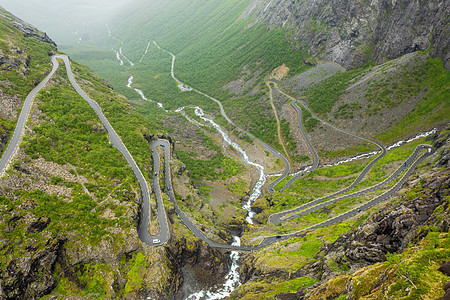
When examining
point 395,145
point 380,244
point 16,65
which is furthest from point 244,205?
point 16,65

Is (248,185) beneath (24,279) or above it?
beneath

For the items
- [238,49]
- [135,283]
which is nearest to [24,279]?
[135,283]

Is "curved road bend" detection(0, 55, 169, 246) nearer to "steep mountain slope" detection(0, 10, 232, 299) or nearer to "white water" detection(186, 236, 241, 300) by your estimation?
"steep mountain slope" detection(0, 10, 232, 299)

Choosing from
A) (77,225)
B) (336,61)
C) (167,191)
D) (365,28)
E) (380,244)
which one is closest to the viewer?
(380,244)

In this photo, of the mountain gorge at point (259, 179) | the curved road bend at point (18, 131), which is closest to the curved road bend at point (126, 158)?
the curved road bend at point (18, 131)

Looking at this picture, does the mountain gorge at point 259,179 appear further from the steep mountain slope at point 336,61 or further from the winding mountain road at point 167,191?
the steep mountain slope at point 336,61

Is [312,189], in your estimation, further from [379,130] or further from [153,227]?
[153,227]

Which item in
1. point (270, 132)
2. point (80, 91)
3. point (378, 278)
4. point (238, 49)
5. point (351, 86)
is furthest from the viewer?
point (238, 49)

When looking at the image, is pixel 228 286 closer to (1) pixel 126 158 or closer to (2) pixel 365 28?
(1) pixel 126 158
